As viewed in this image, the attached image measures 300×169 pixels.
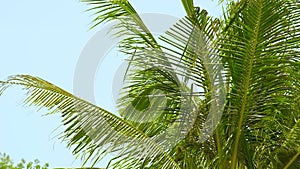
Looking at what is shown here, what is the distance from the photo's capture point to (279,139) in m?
5.11

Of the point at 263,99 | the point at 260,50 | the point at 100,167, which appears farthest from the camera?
the point at 100,167

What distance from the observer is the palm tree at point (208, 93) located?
15.3ft

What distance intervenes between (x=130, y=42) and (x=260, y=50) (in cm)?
141

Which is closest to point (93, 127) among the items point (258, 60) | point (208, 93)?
point (208, 93)

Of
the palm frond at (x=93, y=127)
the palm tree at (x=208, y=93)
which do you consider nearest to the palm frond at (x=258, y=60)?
the palm tree at (x=208, y=93)

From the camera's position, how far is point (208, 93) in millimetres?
4980

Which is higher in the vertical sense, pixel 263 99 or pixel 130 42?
pixel 130 42

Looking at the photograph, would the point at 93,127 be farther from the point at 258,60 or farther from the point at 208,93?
the point at 258,60

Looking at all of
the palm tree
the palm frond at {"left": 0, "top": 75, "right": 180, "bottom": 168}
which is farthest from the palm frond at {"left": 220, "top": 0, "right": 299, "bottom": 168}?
the palm frond at {"left": 0, "top": 75, "right": 180, "bottom": 168}

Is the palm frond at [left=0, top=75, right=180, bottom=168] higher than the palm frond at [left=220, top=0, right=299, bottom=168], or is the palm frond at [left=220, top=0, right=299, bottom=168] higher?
the palm frond at [left=220, top=0, right=299, bottom=168]

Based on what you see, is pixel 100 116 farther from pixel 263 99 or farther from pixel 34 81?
pixel 263 99

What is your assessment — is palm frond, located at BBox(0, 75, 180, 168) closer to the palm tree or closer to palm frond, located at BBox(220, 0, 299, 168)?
the palm tree

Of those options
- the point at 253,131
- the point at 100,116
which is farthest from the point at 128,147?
the point at 253,131

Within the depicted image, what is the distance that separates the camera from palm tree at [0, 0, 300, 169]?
4648 millimetres
